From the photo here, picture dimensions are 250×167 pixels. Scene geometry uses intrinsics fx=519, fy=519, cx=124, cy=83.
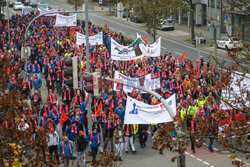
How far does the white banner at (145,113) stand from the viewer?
18.0 m

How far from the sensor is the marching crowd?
56.6 ft

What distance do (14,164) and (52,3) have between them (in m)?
77.2

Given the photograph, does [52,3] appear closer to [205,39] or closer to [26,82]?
[205,39]

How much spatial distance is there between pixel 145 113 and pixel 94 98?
499 centimetres

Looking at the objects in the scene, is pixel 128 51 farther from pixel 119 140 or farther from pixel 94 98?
pixel 119 140

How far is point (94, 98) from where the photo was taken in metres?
22.8

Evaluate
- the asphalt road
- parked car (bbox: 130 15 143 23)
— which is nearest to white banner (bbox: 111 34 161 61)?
the asphalt road

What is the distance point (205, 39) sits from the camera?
1997 inches

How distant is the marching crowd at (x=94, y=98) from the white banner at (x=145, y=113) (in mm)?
645

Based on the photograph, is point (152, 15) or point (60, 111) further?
point (152, 15)

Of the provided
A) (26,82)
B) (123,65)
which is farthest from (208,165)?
(123,65)

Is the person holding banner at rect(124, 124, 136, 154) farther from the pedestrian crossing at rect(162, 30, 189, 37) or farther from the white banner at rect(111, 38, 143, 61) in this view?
the pedestrian crossing at rect(162, 30, 189, 37)

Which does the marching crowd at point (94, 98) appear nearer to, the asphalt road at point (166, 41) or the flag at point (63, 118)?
the flag at point (63, 118)

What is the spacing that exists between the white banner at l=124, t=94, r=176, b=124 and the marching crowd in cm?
65
